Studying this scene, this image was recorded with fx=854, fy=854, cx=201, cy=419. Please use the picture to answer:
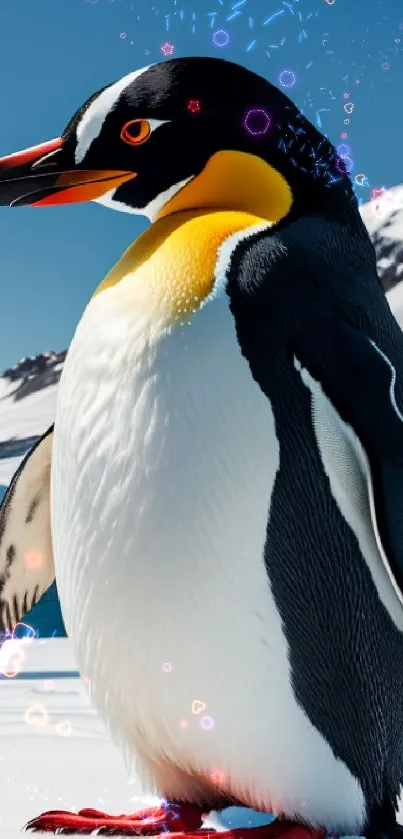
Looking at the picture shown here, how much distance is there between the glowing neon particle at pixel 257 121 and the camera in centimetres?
155

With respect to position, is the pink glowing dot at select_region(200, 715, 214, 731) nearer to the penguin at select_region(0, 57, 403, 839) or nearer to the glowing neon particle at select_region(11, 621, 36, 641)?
the penguin at select_region(0, 57, 403, 839)

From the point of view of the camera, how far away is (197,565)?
1.30 metres

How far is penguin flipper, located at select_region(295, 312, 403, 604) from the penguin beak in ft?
1.87

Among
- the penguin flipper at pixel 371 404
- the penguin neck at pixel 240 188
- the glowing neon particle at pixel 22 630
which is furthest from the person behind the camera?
the glowing neon particle at pixel 22 630

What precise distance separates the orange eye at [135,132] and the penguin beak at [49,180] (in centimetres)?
7

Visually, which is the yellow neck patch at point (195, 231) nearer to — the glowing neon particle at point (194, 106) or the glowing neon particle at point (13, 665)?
the glowing neon particle at point (194, 106)

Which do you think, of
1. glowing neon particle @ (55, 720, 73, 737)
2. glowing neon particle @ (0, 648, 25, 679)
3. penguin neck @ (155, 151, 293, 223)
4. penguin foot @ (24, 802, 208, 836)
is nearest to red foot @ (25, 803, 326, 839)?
penguin foot @ (24, 802, 208, 836)

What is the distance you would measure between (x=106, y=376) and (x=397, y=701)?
2.36ft

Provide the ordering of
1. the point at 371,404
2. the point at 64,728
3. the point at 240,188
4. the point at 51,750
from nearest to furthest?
the point at 371,404 < the point at 240,188 < the point at 51,750 < the point at 64,728

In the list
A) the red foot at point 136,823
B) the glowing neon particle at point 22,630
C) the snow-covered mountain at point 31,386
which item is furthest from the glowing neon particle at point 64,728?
the snow-covered mountain at point 31,386

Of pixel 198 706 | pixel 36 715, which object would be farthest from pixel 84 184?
pixel 36 715

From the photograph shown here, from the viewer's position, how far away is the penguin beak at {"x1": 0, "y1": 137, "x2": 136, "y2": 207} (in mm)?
1645

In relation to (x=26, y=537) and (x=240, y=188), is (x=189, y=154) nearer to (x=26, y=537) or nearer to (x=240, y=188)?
(x=240, y=188)

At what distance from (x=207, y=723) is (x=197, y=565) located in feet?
0.82
